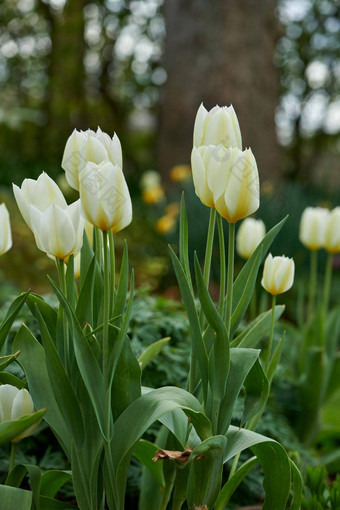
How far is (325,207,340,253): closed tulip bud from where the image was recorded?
1831 mm

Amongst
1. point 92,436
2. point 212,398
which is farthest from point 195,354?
point 92,436

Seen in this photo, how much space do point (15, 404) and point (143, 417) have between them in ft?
0.70

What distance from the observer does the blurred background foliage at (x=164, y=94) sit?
13.3ft

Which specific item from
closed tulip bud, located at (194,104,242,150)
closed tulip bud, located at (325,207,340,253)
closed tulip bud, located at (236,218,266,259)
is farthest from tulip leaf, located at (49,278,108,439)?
closed tulip bud, located at (325,207,340,253)

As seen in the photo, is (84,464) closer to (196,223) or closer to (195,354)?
(195,354)

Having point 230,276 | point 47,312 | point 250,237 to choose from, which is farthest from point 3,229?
point 250,237

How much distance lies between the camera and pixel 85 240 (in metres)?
1.02

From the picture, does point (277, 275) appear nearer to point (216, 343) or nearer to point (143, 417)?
point (216, 343)

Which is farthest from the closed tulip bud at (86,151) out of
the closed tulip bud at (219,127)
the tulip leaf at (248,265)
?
the tulip leaf at (248,265)

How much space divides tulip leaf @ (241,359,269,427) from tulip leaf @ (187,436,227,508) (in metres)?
0.09

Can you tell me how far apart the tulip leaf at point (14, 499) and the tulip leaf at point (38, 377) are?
0.14m

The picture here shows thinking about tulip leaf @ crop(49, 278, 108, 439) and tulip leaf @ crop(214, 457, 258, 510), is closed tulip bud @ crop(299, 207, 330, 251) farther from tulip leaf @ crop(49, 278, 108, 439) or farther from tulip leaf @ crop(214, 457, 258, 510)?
tulip leaf @ crop(49, 278, 108, 439)

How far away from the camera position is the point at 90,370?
877 mm

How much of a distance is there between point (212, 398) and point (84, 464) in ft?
0.79
